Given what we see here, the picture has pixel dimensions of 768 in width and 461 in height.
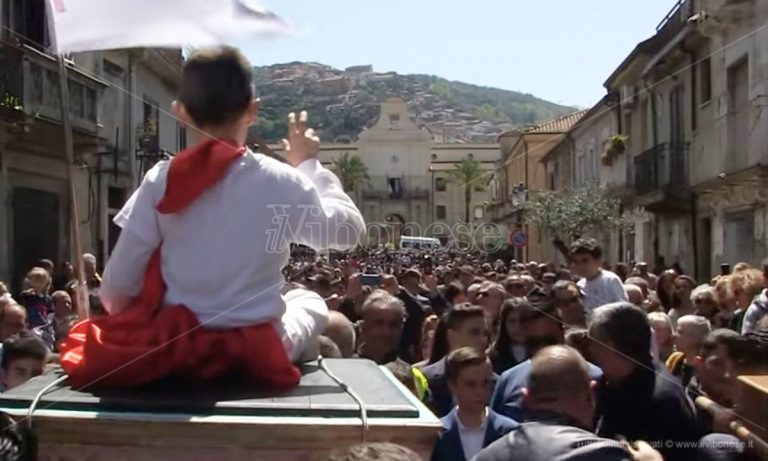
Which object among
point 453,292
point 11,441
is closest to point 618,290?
point 453,292

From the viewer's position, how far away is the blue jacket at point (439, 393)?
5.69 meters

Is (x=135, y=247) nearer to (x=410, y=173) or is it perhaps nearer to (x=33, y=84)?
(x=33, y=84)

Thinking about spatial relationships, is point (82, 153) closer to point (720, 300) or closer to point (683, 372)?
point (720, 300)

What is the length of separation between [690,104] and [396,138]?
68.4 meters

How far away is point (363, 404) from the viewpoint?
9.50 feet

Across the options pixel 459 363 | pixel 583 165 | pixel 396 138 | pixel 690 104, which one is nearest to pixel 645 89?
pixel 690 104

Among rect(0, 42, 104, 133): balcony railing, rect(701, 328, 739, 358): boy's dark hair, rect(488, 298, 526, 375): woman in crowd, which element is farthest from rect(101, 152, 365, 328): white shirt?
rect(0, 42, 104, 133): balcony railing

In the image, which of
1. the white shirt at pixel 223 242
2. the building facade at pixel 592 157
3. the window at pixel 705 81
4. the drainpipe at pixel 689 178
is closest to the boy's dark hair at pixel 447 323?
the white shirt at pixel 223 242

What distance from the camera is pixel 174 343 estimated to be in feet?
10.7

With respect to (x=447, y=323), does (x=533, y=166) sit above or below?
above

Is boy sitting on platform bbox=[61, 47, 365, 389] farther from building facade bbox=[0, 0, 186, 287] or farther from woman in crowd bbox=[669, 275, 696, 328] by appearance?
building facade bbox=[0, 0, 186, 287]

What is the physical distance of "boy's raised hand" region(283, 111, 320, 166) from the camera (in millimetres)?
4035

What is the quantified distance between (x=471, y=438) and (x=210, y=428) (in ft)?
7.63

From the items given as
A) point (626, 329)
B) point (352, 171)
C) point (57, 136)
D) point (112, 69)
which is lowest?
point (626, 329)
